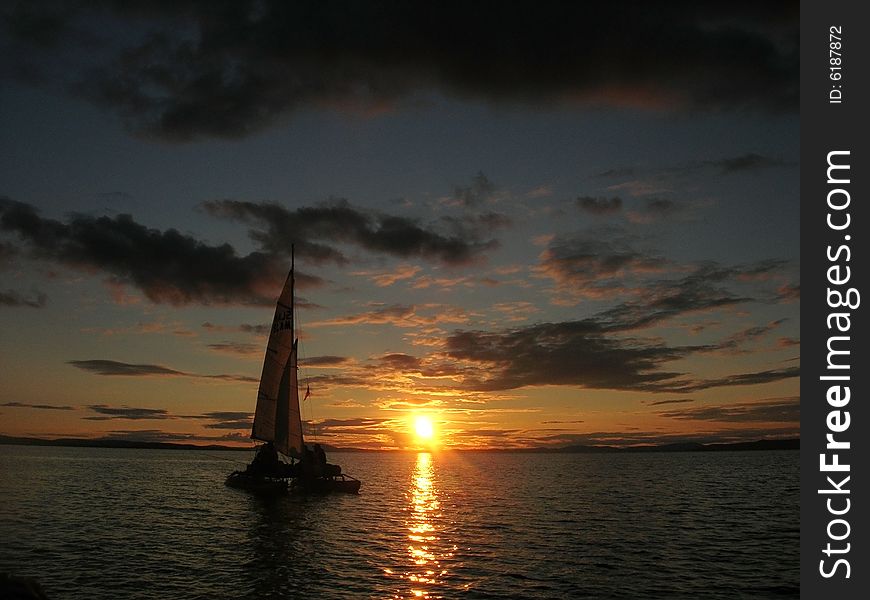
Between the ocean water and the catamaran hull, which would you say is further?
the catamaran hull

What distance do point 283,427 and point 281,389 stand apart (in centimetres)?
449

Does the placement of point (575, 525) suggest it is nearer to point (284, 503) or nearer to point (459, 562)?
point (459, 562)

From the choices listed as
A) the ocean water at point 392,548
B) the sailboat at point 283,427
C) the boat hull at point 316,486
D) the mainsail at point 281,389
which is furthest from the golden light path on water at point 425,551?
the mainsail at point 281,389

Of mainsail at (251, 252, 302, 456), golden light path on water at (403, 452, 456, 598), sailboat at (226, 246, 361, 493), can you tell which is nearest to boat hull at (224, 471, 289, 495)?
sailboat at (226, 246, 361, 493)

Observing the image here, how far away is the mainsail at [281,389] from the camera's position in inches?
3022

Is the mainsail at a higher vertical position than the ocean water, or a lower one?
higher

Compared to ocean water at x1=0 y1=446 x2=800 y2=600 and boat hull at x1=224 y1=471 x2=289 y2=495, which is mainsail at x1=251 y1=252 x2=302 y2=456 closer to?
boat hull at x1=224 y1=471 x2=289 y2=495

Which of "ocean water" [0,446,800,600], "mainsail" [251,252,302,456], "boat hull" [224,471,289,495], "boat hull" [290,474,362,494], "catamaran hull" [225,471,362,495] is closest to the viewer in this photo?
"ocean water" [0,446,800,600]

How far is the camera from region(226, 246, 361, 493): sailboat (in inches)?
2960

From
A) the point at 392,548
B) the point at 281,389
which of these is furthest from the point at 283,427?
the point at 392,548

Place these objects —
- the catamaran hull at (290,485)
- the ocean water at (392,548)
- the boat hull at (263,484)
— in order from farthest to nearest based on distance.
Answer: the catamaran hull at (290,485)
the boat hull at (263,484)
the ocean water at (392,548)

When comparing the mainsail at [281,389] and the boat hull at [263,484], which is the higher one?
the mainsail at [281,389]

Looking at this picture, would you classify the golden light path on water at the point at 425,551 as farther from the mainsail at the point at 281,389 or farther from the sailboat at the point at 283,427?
the mainsail at the point at 281,389

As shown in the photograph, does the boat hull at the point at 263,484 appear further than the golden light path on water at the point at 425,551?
Yes
